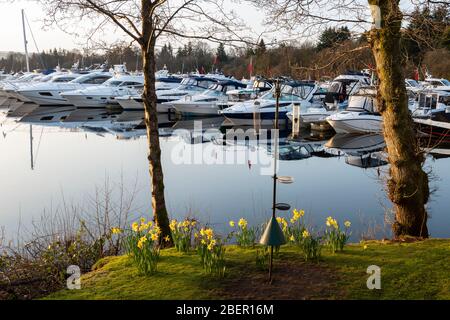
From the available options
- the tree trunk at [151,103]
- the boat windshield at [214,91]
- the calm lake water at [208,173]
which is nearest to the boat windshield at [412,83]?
the calm lake water at [208,173]

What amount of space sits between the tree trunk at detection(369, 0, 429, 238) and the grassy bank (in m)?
1.32

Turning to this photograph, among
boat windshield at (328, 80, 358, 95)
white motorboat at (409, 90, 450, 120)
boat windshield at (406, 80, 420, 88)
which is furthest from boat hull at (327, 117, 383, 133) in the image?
boat windshield at (406, 80, 420, 88)

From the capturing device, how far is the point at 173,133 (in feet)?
87.2

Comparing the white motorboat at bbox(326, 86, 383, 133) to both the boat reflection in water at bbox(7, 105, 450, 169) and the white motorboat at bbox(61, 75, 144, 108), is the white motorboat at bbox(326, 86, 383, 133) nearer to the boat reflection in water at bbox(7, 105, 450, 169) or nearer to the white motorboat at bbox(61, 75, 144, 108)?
the boat reflection in water at bbox(7, 105, 450, 169)

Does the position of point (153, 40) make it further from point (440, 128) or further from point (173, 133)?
point (173, 133)

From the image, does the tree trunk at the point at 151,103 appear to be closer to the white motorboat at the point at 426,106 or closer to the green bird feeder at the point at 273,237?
the green bird feeder at the point at 273,237

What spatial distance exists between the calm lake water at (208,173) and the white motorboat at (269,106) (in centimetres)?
→ 152

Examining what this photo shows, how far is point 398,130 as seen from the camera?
6.71 m

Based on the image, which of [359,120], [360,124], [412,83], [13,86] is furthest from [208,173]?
[13,86]

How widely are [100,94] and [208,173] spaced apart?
24.7 m

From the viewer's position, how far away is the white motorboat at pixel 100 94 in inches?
1497

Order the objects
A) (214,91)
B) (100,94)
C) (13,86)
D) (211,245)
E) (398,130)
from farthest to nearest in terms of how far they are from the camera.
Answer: (13,86), (100,94), (214,91), (398,130), (211,245)

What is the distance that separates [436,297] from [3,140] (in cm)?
A: 2300

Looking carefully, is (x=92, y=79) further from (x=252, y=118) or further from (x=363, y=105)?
(x=363, y=105)
